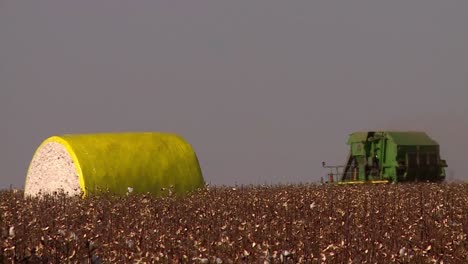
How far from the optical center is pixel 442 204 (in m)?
16.4

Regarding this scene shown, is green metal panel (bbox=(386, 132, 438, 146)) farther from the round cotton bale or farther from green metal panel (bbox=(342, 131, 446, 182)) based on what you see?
the round cotton bale

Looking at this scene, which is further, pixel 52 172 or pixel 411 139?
pixel 411 139

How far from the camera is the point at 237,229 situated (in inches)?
472

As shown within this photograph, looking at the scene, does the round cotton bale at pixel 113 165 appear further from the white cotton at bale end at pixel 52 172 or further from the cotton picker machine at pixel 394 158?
the cotton picker machine at pixel 394 158

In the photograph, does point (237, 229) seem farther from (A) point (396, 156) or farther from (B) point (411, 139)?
(B) point (411, 139)

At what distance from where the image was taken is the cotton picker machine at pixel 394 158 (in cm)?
3141

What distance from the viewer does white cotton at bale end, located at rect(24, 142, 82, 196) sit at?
18562 mm

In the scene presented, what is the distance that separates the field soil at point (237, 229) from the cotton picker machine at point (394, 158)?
11961 mm

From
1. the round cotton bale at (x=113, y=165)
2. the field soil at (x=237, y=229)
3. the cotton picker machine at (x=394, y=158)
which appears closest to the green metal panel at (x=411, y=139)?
the cotton picker machine at (x=394, y=158)

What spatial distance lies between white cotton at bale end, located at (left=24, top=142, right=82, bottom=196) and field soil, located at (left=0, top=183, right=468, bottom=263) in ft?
5.21

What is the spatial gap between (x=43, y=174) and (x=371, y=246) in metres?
11.3

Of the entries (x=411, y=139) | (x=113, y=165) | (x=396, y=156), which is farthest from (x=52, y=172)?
(x=411, y=139)

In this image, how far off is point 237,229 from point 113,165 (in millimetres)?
7283

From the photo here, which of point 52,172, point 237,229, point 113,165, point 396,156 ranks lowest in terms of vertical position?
point 237,229
